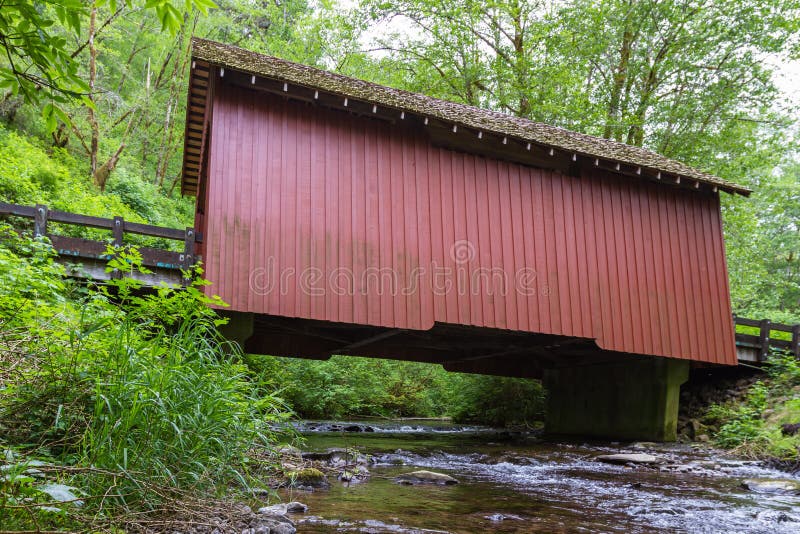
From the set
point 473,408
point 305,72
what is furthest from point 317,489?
point 473,408

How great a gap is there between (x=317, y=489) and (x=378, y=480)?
85cm

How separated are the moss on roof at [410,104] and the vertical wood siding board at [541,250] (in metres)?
0.72

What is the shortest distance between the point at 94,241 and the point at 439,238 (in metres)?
4.49

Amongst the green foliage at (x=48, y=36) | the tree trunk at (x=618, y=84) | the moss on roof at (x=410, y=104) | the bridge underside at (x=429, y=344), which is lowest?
the bridge underside at (x=429, y=344)

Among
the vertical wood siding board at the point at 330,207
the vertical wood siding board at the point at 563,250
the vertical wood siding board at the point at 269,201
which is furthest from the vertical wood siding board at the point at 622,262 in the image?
the vertical wood siding board at the point at 269,201

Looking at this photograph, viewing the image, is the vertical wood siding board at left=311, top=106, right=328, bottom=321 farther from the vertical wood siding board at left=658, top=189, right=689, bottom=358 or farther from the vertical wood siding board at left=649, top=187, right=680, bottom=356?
the vertical wood siding board at left=658, top=189, right=689, bottom=358

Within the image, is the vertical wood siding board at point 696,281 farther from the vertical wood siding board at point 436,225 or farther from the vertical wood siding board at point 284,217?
the vertical wood siding board at point 284,217

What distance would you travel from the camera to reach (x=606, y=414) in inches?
464

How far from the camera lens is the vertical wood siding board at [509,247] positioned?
28.9 ft

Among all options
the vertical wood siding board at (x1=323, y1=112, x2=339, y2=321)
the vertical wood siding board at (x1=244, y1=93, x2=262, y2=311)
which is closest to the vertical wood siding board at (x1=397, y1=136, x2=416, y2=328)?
the vertical wood siding board at (x1=323, y1=112, x2=339, y2=321)

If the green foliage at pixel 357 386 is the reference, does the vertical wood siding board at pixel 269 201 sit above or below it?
above

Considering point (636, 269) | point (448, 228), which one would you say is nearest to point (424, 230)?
point (448, 228)

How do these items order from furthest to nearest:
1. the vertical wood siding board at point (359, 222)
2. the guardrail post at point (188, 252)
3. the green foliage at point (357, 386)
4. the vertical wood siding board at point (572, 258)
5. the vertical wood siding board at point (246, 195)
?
the green foliage at point (357, 386) < the vertical wood siding board at point (572, 258) < the vertical wood siding board at point (359, 222) < the vertical wood siding board at point (246, 195) < the guardrail post at point (188, 252)

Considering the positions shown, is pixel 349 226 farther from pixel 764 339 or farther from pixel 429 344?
pixel 764 339
